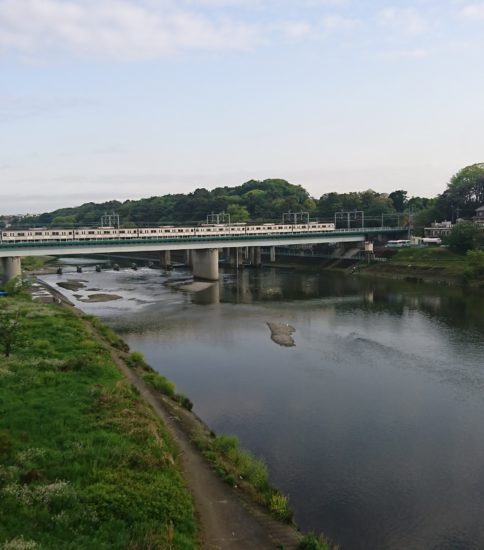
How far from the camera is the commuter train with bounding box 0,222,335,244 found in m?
62.9

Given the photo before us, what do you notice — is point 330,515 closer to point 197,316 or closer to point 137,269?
point 197,316

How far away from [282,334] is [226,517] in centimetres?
2639

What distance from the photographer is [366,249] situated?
8294cm

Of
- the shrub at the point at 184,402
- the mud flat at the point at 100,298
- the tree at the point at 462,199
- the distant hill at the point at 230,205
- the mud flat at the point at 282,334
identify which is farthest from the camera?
the distant hill at the point at 230,205

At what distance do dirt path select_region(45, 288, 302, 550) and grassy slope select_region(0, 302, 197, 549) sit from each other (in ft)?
1.69

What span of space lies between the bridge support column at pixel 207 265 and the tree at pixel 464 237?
109ft

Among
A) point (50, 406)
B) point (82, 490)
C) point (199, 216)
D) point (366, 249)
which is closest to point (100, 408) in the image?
point (50, 406)

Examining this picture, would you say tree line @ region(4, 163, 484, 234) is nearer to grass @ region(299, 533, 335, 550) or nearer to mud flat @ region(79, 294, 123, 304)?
mud flat @ region(79, 294, 123, 304)

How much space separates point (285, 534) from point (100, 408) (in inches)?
347

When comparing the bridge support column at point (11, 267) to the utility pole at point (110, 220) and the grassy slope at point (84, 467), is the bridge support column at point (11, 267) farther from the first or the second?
the grassy slope at point (84, 467)

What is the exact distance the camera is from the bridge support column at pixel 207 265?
72188mm

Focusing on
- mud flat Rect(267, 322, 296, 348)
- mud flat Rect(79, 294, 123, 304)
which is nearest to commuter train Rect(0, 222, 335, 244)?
mud flat Rect(79, 294, 123, 304)

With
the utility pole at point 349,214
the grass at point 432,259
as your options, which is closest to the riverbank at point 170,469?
the grass at point 432,259

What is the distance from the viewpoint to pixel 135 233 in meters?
68.6
